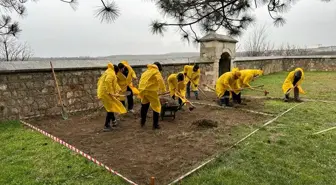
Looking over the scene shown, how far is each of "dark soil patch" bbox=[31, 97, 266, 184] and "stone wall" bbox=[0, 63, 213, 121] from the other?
43 cm

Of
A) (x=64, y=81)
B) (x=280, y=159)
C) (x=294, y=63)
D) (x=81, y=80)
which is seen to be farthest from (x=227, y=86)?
(x=294, y=63)

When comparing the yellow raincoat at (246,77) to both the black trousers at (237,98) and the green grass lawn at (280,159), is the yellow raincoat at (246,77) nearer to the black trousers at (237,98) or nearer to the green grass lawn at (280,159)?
the black trousers at (237,98)

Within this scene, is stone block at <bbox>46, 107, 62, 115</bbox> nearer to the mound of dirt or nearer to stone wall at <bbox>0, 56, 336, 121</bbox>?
stone wall at <bbox>0, 56, 336, 121</bbox>

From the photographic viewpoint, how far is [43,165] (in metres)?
4.48

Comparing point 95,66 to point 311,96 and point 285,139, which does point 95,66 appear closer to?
point 285,139

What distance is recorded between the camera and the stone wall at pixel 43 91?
7.14 metres

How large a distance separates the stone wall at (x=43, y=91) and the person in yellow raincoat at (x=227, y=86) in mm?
4002

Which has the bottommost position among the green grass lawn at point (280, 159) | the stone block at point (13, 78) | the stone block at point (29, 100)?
the green grass lawn at point (280, 159)

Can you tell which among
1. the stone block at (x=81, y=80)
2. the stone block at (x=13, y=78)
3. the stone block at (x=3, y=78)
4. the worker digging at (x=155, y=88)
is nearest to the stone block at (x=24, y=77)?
the stone block at (x=13, y=78)

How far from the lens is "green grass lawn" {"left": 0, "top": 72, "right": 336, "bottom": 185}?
13.2ft

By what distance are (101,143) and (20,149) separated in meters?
1.46

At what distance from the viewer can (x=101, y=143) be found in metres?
5.61

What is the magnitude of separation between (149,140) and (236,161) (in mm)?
1913

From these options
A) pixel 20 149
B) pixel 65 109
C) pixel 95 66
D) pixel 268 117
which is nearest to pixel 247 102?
pixel 268 117
